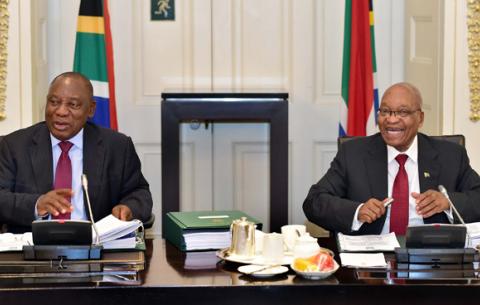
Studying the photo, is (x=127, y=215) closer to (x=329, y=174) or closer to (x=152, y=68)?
(x=329, y=174)

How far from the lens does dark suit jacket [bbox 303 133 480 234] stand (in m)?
3.41

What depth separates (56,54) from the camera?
548 cm

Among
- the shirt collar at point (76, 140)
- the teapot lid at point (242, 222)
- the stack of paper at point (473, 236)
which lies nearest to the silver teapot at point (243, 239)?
the teapot lid at point (242, 222)

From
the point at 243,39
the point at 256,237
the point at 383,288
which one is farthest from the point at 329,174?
the point at 243,39

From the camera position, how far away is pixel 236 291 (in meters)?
2.63

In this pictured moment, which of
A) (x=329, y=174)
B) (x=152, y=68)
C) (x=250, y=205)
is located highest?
(x=152, y=68)

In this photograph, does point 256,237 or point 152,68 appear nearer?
point 256,237

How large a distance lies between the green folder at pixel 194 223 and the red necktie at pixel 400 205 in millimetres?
541

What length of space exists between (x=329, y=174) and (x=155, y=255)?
86 centimetres

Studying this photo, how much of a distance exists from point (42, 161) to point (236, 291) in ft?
4.06

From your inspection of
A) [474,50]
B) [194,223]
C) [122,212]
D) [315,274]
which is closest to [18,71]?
[122,212]

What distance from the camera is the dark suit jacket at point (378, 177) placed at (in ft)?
11.2

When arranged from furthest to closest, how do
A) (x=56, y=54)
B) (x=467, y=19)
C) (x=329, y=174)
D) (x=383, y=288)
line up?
(x=56, y=54)
(x=467, y=19)
(x=329, y=174)
(x=383, y=288)

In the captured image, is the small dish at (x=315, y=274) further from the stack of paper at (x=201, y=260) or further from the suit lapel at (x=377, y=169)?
the suit lapel at (x=377, y=169)
